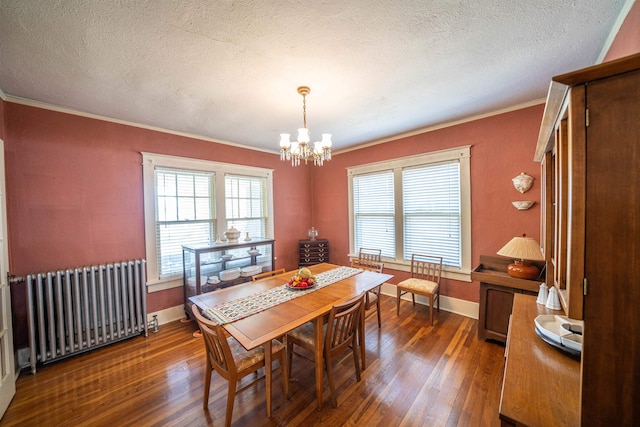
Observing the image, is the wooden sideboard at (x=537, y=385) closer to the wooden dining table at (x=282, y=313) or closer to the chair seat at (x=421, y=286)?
the wooden dining table at (x=282, y=313)

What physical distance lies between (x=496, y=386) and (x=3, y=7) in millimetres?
4148

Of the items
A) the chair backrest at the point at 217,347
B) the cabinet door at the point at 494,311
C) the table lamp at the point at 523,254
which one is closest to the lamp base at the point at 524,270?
the table lamp at the point at 523,254

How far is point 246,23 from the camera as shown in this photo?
4.69ft

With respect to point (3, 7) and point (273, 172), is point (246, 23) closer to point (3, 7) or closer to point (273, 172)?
point (3, 7)

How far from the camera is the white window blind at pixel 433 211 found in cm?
327

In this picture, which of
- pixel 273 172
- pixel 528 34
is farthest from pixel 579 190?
pixel 273 172

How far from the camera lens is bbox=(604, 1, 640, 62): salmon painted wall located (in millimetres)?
1235

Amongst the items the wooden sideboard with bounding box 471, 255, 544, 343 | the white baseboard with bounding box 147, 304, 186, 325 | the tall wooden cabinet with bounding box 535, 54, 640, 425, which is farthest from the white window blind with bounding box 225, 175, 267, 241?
the tall wooden cabinet with bounding box 535, 54, 640, 425

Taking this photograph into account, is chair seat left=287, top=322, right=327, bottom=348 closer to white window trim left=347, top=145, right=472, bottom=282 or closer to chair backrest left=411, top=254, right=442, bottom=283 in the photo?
chair backrest left=411, top=254, right=442, bottom=283

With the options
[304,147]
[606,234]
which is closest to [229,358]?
[304,147]

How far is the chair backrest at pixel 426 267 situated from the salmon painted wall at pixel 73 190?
3.49 m

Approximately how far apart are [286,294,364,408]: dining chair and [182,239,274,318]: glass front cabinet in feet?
5.51

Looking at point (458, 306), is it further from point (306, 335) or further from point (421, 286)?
point (306, 335)

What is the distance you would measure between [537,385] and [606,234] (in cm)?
78
